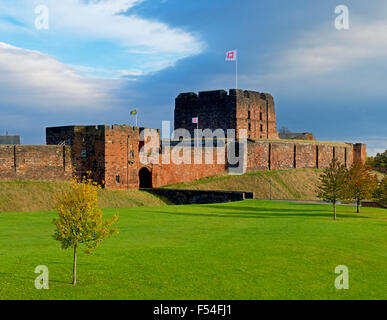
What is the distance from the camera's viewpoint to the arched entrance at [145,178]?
46.7m

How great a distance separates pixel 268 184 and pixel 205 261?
40.0 meters

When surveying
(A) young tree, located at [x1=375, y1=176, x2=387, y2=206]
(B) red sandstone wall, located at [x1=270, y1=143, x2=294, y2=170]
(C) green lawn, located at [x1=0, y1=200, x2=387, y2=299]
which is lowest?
(C) green lawn, located at [x1=0, y1=200, x2=387, y2=299]

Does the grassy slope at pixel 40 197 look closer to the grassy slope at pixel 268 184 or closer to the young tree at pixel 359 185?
the grassy slope at pixel 268 184

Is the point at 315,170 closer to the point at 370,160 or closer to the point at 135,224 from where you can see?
the point at 370,160

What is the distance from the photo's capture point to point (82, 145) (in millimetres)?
41719

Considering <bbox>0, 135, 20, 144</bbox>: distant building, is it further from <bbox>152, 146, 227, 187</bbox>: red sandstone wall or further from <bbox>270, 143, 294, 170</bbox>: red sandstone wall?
<bbox>270, 143, 294, 170</bbox>: red sandstone wall

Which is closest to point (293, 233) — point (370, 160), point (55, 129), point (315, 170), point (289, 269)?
point (289, 269)

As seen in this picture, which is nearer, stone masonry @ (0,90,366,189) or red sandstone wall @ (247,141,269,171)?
stone masonry @ (0,90,366,189)

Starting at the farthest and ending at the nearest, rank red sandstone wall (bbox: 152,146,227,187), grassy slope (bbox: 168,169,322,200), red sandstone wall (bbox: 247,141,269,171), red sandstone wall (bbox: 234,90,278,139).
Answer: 1. red sandstone wall (bbox: 234,90,278,139)
2. red sandstone wall (bbox: 247,141,269,171)
3. grassy slope (bbox: 168,169,322,200)
4. red sandstone wall (bbox: 152,146,227,187)

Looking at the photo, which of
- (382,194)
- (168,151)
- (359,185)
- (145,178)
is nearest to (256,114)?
(168,151)

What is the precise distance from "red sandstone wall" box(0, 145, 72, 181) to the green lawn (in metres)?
13.2

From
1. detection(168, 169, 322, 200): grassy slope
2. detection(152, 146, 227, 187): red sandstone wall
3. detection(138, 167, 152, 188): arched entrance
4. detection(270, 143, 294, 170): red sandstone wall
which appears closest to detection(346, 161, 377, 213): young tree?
detection(168, 169, 322, 200): grassy slope

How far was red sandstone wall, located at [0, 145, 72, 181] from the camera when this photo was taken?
36156 millimetres

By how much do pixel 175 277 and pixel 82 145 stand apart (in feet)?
103
